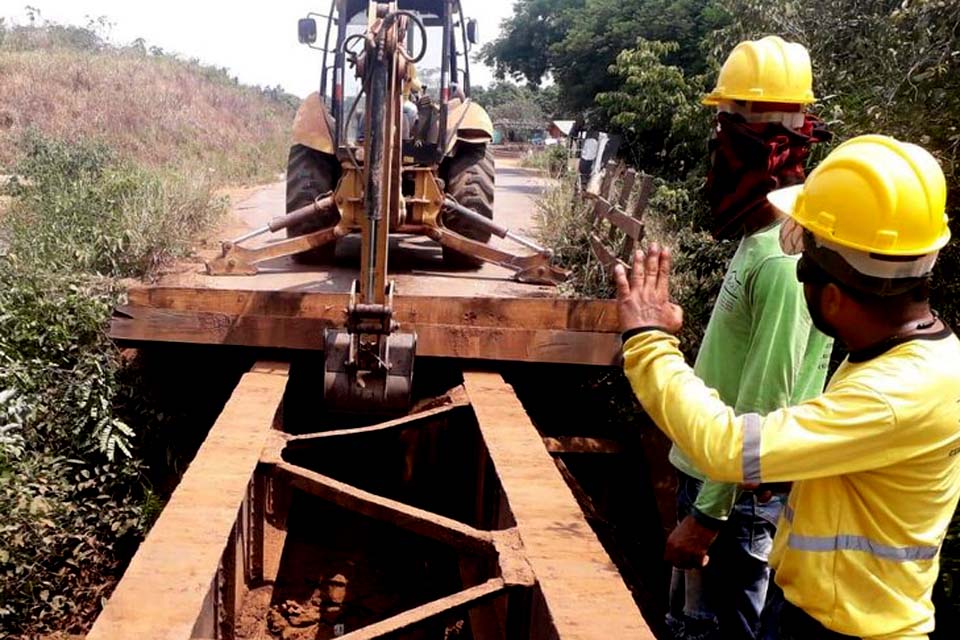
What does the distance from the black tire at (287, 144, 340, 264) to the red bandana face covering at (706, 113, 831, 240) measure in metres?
4.43

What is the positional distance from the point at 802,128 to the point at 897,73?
109 inches

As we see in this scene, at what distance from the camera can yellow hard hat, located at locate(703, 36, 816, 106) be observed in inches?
82.1

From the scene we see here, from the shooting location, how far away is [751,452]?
1.48 meters

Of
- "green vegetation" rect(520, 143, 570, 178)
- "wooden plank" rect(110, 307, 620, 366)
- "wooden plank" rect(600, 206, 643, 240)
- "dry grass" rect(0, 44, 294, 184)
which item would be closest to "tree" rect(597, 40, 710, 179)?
"green vegetation" rect(520, 143, 570, 178)

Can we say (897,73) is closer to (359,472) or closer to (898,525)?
(359,472)

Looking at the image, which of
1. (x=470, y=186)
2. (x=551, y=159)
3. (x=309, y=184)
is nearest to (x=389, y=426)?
(x=309, y=184)

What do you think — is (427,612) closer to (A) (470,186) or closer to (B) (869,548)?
(B) (869,548)

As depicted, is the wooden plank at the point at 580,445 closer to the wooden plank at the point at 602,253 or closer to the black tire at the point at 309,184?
the wooden plank at the point at 602,253

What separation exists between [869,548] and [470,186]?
5530mm

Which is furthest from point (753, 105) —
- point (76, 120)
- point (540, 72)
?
point (540, 72)

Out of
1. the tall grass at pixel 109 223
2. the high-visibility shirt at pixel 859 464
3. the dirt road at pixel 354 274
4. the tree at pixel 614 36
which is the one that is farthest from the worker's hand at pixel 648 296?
the tree at pixel 614 36

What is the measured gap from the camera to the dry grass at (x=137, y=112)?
19.6 m

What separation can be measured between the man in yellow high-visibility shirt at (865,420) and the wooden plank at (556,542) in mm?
587

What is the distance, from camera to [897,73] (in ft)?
14.6
